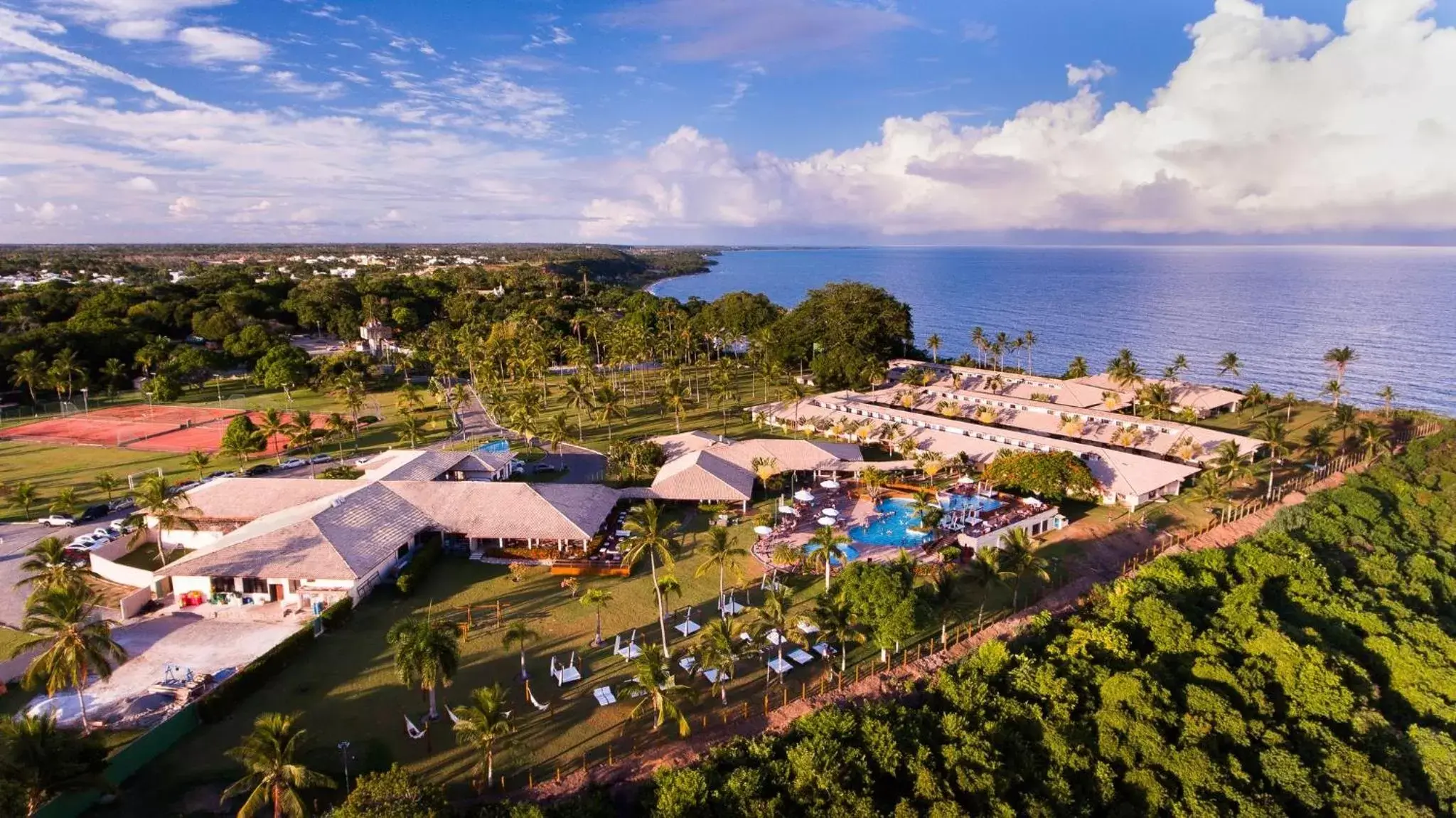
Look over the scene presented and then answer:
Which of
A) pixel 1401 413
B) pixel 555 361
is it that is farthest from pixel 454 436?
pixel 1401 413

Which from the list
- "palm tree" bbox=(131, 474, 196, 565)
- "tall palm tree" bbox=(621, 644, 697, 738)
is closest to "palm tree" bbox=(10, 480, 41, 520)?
"palm tree" bbox=(131, 474, 196, 565)

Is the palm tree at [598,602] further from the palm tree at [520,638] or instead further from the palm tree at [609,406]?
the palm tree at [609,406]

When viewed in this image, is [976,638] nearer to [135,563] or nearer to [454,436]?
[135,563]

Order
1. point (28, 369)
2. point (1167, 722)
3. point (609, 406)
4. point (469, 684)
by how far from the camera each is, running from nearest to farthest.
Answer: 1. point (1167, 722)
2. point (469, 684)
3. point (609, 406)
4. point (28, 369)

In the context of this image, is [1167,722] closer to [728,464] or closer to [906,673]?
[906,673]

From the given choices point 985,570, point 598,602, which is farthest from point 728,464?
point 985,570

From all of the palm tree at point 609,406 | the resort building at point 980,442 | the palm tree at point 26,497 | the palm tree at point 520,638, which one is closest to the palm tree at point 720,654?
the palm tree at point 520,638
